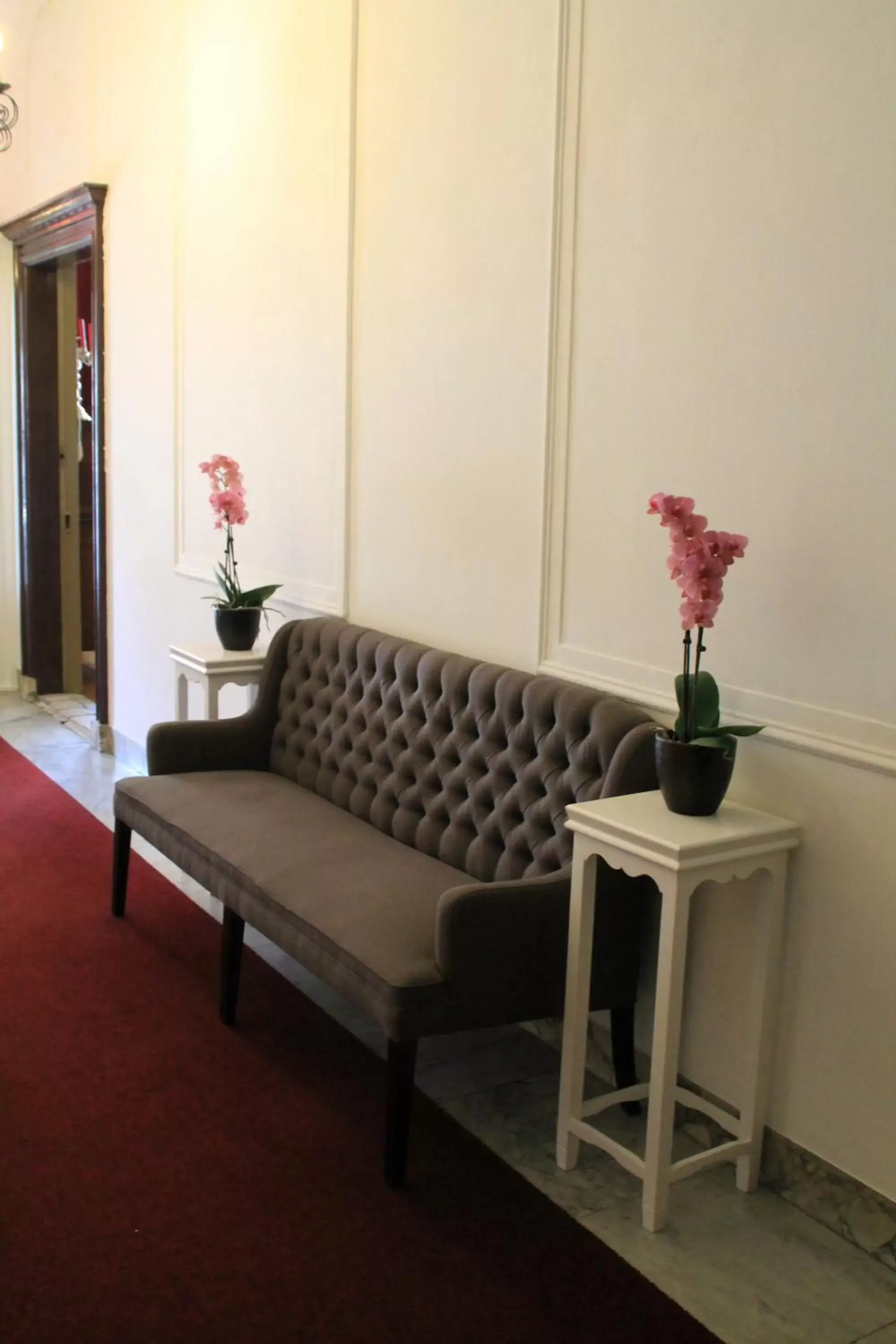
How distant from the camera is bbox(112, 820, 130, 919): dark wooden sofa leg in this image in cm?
407

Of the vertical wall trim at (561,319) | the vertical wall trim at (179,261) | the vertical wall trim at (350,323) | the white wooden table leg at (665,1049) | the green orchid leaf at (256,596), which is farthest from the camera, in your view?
the vertical wall trim at (179,261)

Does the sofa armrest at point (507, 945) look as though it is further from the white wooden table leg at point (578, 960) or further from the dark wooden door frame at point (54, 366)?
the dark wooden door frame at point (54, 366)

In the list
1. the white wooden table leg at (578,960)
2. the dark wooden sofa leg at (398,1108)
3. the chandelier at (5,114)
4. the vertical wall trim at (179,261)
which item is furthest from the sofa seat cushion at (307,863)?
the chandelier at (5,114)

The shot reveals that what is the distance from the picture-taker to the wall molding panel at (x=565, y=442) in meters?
3.01

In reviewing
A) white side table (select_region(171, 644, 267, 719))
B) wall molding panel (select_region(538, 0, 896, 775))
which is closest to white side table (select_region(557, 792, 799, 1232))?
wall molding panel (select_region(538, 0, 896, 775))

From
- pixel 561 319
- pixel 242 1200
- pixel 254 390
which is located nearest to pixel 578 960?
pixel 242 1200

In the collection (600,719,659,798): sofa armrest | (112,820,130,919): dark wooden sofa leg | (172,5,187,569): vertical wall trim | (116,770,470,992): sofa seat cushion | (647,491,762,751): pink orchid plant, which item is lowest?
(112,820,130,919): dark wooden sofa leg

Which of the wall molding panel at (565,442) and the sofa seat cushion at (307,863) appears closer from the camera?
the sofa seat cushion at (307,863)

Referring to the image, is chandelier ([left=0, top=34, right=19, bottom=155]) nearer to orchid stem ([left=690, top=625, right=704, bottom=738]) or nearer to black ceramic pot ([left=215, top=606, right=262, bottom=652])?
black ceramic pot ([left=215, top=606, right=262, bottom=652])

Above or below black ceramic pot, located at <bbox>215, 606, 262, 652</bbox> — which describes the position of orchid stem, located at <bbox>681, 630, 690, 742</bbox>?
above

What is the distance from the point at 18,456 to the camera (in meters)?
7.48

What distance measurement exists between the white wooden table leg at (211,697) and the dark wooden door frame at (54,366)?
6.99ft

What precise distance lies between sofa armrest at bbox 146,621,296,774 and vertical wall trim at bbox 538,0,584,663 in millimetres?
1240

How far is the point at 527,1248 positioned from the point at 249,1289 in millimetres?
521
